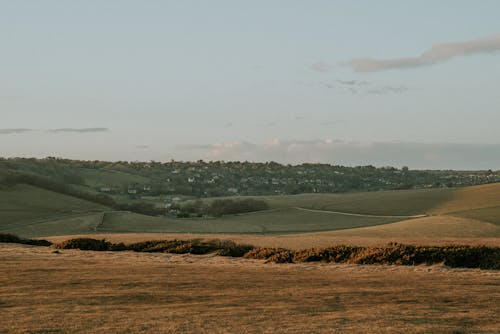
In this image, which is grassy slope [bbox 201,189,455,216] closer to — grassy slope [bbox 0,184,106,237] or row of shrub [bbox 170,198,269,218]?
row of shrub [bbox 170,198,269,218]

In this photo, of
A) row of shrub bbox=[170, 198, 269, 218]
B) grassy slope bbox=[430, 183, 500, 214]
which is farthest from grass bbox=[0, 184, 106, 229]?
grassy slope bbox=[430, 183, 500, 214]

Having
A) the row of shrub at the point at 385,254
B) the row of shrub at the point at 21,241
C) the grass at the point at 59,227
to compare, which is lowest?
the grass at the point at 59,227

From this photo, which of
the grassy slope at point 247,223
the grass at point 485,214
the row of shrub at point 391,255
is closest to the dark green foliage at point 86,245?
the row of shrub at point 391,255

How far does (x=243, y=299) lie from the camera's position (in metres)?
23.3

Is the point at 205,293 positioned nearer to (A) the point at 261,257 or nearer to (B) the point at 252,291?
(B) the point at 252,291

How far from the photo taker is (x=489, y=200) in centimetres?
10719

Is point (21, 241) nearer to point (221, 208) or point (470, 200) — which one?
point (221, 208)

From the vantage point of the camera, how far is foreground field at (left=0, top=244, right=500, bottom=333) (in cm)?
1869

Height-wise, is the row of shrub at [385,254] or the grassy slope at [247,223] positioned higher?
the row of shrub at [385,254]

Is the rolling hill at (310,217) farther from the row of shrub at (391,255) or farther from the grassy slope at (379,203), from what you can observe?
the row of shrub at (391,255)

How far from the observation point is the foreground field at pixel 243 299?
1869cm

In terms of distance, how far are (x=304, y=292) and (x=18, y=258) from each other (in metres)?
19.1

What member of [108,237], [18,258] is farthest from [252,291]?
[108,237]

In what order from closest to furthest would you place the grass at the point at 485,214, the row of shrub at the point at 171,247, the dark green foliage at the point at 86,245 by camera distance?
the row of shrub at the point at 171,247, the dark green foliage at the point at 86,245, the grass at the point at 485,214
